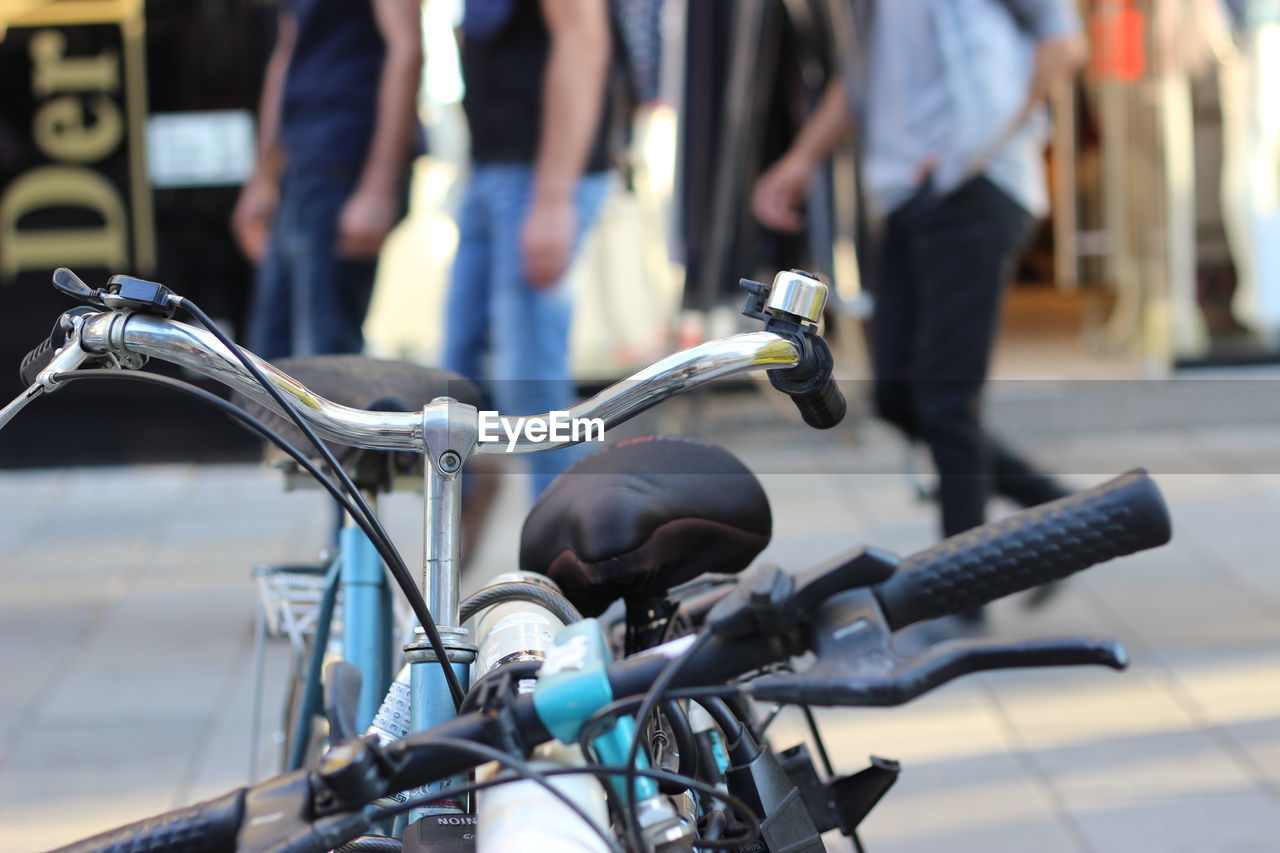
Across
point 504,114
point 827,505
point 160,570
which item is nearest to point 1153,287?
point 827,505

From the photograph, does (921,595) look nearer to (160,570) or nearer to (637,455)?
(637,455)

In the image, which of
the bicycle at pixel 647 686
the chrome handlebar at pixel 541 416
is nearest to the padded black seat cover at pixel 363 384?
the chrome handlebar at pixel 541 416

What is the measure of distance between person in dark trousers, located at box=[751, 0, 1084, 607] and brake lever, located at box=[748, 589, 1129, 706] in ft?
8.62

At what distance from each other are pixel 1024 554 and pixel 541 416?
54 centimetres

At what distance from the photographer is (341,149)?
4.00 metres

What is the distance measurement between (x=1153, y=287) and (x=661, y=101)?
2.63m

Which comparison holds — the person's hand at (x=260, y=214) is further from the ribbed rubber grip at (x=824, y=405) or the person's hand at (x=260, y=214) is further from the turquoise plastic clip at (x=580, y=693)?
the turquoise plastic clip at (x=580, y=693)

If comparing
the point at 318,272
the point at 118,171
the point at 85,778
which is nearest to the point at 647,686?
the point at 85,778

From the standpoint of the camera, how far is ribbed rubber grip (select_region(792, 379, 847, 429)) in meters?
1.46

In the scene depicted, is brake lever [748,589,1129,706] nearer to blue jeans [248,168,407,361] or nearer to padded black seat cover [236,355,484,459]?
padded black seat cover [236,355,484,459]

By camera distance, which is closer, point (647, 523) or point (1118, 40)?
point (647, 523)

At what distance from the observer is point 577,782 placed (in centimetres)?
108

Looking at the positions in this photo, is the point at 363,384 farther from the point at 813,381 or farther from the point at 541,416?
the point at 813,381

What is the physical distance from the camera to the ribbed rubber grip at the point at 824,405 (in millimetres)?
1460
